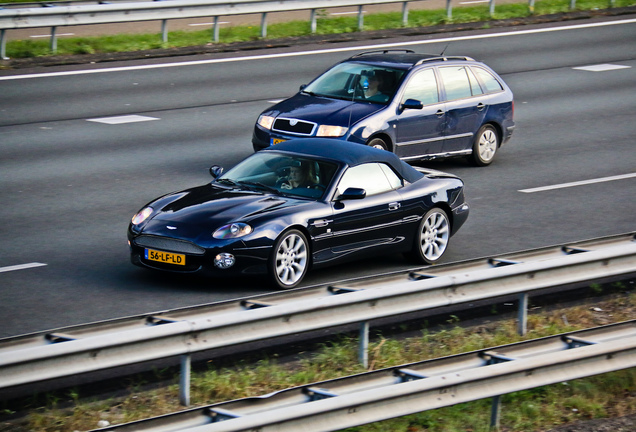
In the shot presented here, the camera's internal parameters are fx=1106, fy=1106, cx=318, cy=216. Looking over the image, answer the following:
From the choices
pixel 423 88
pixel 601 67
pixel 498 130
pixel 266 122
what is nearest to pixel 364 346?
pixel 266 122

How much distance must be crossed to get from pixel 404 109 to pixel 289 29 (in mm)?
11675

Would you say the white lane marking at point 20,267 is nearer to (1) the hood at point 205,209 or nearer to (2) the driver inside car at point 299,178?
(1) the hood at point 205,209

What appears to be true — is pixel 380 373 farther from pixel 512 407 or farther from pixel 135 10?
pixel 135 10

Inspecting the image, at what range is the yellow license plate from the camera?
10.4 m

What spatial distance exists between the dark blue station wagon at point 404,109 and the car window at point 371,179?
323 centimetres

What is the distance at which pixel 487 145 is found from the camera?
1720 centimetres

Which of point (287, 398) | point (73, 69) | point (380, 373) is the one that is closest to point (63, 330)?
point (287, 398)

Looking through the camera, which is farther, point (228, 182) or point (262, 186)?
point (228, 182)

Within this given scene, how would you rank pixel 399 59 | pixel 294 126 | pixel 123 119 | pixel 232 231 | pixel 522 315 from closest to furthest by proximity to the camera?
pixel 522 315 < pixel 232 231 < pixel 294 126 < pixel 399 59 < pixel 123 119

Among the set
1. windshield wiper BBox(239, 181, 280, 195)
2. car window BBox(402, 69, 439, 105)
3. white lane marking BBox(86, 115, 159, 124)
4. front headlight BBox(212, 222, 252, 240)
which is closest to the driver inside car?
windshield wiper BBox(239, 181, 280, 195)

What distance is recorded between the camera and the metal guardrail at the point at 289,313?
667cm

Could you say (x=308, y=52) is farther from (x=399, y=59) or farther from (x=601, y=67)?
(x=399, y=59)

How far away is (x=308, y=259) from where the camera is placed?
35.8ft

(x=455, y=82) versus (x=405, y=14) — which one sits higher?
(x=405, y=14)
